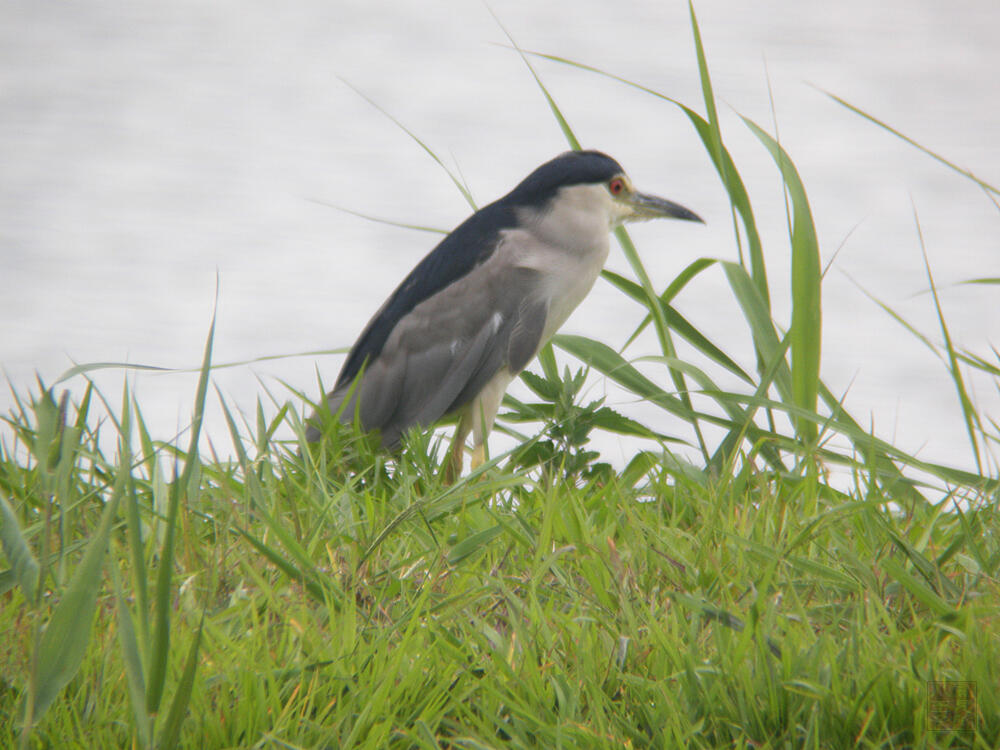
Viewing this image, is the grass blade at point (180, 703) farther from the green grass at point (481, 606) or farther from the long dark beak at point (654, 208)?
the long dark beak at point (654, 208)

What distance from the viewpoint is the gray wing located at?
3951 millimetres

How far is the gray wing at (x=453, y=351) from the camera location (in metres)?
3.95

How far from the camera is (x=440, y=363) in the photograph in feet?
13.2

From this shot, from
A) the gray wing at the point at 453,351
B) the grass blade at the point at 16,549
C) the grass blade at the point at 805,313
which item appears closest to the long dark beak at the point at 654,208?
the gray wing at the point at 453,351

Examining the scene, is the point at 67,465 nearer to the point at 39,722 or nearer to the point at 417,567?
the point at 39,722

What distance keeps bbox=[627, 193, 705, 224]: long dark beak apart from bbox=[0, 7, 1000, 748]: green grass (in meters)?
1.76

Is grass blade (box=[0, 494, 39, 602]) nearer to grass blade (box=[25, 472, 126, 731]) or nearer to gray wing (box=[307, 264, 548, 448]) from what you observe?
grass blade (box=[25, 472, 126, 731])

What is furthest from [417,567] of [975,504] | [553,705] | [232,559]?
[975,504]

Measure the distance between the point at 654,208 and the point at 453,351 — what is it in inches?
45.1

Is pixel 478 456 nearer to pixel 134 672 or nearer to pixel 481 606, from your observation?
pixel 481 606

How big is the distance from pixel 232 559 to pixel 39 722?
23.8 inches

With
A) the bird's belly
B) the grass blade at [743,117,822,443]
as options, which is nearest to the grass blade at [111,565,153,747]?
the grass blade at [743,117,822,443]

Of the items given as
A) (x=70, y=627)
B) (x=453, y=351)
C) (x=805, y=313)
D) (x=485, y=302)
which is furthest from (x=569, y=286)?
(x=70, y=627)

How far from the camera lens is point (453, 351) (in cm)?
400
